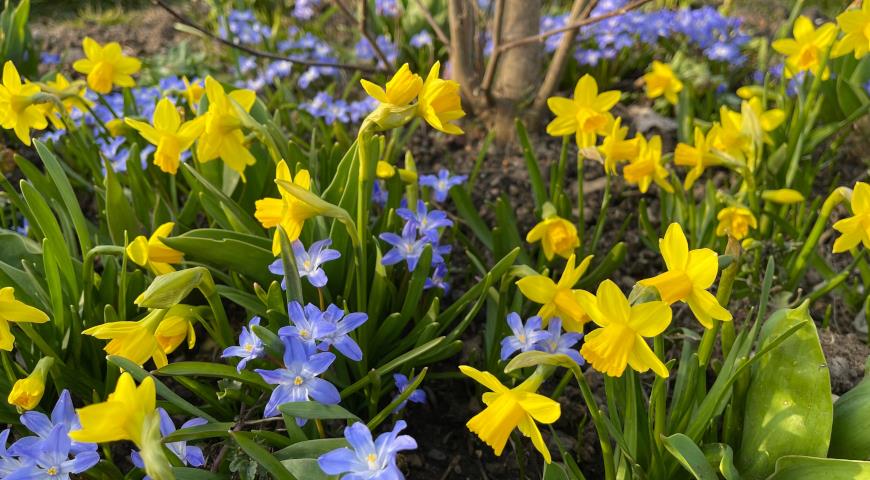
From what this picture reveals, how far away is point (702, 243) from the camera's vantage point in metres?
2.05

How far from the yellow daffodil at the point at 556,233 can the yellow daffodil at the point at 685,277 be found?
2.24 feet

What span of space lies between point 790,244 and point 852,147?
1095 millimetres

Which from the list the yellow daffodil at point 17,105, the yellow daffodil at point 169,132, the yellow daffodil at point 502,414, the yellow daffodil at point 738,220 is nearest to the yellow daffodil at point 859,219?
the yellow daffodil at point 738,220

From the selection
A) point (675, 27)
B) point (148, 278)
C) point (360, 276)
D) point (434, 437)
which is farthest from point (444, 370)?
point (675, 27)

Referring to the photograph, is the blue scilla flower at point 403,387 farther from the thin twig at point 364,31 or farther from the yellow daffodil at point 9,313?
the thin twig at point 364,31

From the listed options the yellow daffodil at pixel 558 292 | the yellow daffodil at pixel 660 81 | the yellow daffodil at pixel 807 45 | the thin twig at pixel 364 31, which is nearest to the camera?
the yellow daffodil at pixel 558 292

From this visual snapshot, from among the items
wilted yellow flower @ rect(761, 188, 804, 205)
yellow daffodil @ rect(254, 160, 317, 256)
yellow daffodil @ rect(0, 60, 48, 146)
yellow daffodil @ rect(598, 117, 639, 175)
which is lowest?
wilted yellow flower @ rect(761, 188, 804, 205)

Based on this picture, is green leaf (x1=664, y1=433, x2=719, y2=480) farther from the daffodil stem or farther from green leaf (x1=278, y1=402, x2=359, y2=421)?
green leaf (x1=278, y1=402, x2=359, y2=421)

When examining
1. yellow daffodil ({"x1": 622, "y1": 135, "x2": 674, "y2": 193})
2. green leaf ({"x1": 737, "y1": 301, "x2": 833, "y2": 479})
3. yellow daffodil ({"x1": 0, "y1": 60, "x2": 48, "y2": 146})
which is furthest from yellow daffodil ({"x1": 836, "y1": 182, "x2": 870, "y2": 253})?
yellow daffodil ({"x1": 0, "y1": 60, "x2": 48, "y2": 146})

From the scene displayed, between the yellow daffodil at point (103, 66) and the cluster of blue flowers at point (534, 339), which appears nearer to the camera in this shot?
the cluster of blue flowers at point (534, 339)

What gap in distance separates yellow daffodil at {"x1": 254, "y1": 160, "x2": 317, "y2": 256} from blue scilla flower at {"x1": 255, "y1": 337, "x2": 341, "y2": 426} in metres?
0.22

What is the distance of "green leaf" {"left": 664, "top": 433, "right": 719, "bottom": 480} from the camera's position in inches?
45.2

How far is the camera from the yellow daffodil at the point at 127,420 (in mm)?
954

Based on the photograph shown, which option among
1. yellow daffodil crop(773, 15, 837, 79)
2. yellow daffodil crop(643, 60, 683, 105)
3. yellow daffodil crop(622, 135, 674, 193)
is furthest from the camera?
yellow daffodil crop(643, 60, 683, 105)
